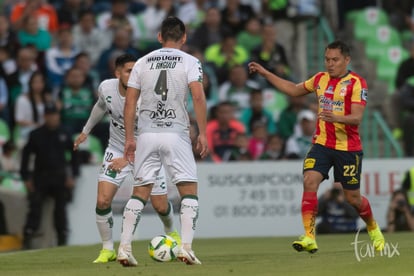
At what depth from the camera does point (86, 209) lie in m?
20.1

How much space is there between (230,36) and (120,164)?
33.0 ft

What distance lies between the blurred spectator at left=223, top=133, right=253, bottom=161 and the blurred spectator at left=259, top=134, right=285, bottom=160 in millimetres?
263

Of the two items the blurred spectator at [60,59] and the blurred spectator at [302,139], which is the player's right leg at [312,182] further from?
the blurred spectator at [60,59]

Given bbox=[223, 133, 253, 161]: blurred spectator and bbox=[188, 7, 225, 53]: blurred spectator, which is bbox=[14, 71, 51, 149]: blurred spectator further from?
bbox=[188, 7, 225, 53]: blurred spectator

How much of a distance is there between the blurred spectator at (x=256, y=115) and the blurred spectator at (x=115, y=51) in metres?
2.24

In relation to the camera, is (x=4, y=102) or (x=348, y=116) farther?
(x=4, y=102)

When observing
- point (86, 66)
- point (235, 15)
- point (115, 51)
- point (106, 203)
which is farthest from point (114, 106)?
point (235, 15)

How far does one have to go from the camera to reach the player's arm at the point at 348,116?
12.8 m

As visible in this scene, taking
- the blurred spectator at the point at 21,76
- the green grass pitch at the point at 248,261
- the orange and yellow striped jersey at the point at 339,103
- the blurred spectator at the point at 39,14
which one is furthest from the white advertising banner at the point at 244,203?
the orange and yellow striped jersey at the point at 339,103

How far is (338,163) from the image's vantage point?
13.3 meters

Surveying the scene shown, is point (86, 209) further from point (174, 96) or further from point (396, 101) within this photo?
point (174, 96)

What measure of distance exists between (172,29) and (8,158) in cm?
907

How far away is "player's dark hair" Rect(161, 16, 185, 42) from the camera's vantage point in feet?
38.2

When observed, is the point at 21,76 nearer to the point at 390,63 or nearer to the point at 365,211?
the point at 390,63
